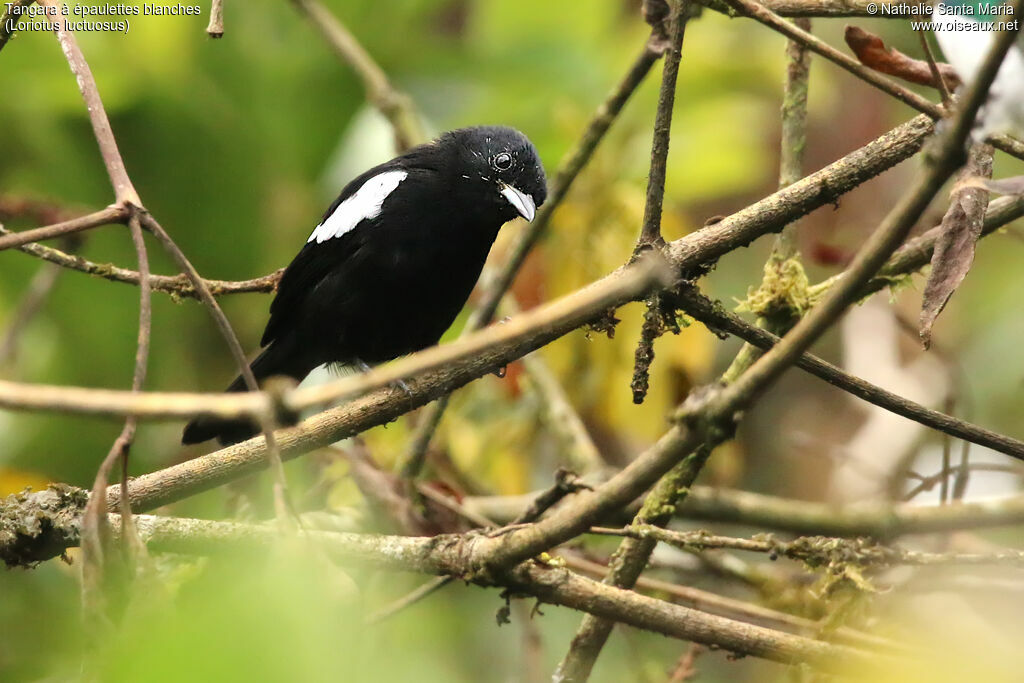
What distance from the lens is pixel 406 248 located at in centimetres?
394

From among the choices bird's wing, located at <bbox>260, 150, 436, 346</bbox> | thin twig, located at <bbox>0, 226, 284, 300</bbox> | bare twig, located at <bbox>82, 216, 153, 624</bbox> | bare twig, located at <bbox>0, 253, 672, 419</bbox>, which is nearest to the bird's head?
bird's wing, located at <bbox>260, 150, 436, 346</bbox>

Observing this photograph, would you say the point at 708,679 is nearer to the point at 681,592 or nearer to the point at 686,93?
the point at 681,592

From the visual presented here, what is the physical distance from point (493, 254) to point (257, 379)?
113cm

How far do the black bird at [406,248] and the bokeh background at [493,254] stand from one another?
405mm

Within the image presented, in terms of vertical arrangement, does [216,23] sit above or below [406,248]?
below

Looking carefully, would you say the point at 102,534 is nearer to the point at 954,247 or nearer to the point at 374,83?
the point at 954,247

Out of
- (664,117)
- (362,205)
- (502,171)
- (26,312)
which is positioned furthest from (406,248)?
(664,117)

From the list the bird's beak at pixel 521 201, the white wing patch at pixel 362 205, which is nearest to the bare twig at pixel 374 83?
the white wing patch at pixel 362 205

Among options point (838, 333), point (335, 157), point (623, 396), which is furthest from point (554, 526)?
point (838, 333)

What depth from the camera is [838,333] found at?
643 cm

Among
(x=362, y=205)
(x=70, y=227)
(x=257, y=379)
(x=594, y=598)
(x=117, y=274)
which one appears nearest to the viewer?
(x=70, y=227)

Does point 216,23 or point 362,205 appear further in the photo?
point 362,205

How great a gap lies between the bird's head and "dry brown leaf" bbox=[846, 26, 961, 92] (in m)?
1.59

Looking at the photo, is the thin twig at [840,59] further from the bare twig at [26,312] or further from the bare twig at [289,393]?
the bare twig at [26,312]
